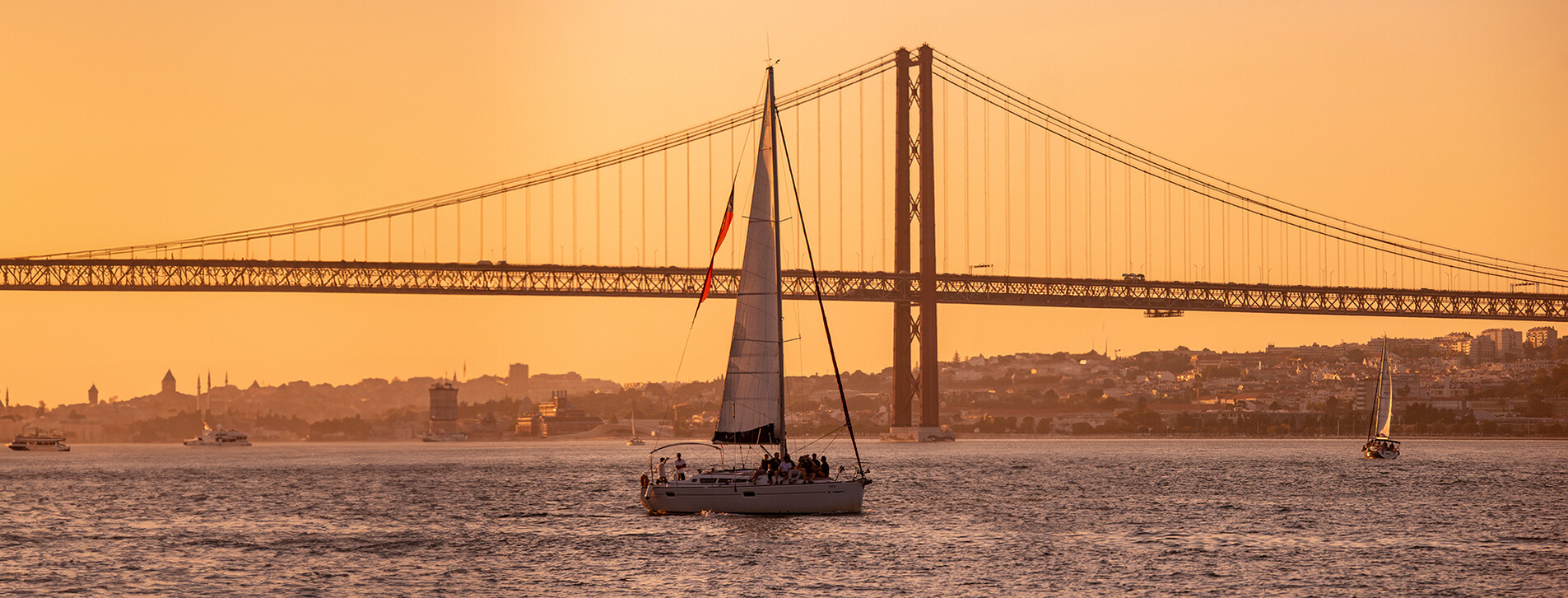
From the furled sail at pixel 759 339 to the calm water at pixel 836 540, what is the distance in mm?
2132

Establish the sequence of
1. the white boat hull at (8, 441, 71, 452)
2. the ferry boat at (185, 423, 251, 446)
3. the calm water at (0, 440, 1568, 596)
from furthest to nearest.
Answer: the ferry boat at (185, 423, 251, 446) < the white boat hull at (8, 441, 71, 452) < the calm water at (0, 440, 1568, 596)

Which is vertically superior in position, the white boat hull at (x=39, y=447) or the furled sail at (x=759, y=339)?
the furled sail at (x=759, y=339)

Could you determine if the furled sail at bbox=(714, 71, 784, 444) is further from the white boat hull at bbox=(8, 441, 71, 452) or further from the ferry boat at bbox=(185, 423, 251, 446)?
the ferry boat at bbox=(185, 423, 251, 446)

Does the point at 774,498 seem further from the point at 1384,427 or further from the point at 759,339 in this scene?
the point at 1384,427

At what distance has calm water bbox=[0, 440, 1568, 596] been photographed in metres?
29.3

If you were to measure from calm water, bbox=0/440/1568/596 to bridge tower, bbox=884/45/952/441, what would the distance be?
2478 centimetres

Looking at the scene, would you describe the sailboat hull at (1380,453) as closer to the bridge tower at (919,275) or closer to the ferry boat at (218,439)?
the bridge tower at (919,275)

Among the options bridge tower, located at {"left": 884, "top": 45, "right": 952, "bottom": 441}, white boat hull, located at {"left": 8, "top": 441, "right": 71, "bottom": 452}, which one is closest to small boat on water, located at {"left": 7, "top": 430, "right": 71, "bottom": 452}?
white boat hull, located at {"left": 8, "top": 441, "right": 71, "bottom": 452}

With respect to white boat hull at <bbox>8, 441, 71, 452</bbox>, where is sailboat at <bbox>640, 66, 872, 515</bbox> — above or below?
above

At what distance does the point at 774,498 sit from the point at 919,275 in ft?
174

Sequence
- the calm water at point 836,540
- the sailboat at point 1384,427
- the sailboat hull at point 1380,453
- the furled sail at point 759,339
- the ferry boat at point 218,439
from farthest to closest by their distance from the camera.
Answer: the ferry boat at point 218,439 < the sailboat at point 1384,427 < the sailboat hull at point 1380,453 < the furled sail at point 759,339 < the calm water at point 836,540

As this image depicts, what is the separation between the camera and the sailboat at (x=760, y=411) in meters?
36.8

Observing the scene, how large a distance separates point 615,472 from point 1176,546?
43.6 m

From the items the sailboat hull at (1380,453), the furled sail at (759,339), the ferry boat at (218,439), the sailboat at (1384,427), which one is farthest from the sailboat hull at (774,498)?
the ferry boat at (218,439)
